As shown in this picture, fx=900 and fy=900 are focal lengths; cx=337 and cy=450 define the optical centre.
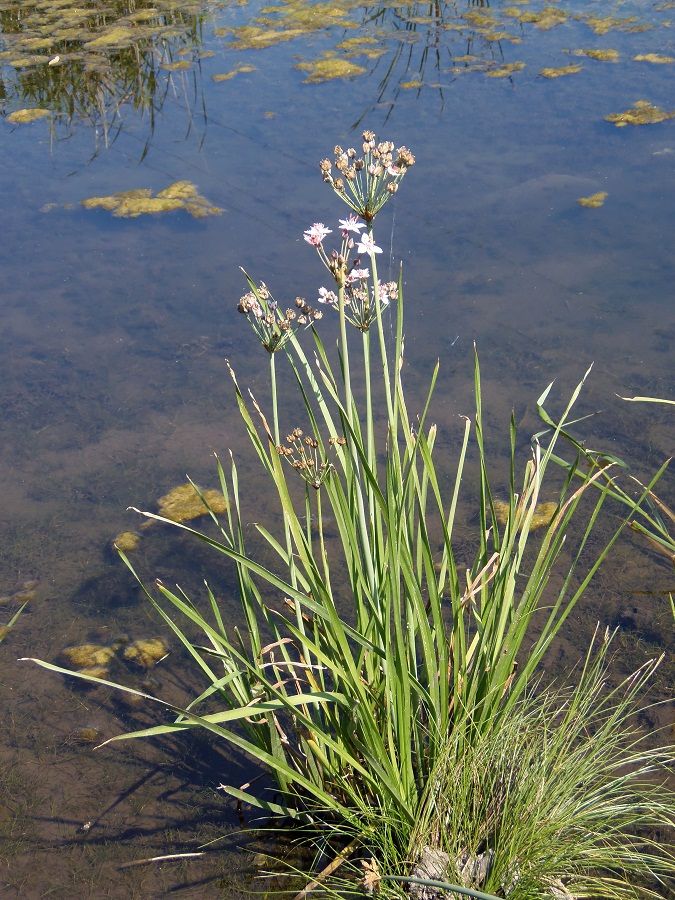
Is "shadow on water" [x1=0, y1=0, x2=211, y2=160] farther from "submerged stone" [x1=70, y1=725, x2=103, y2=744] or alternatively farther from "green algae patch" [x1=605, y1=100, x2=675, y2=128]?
"submerged stone" [x1=70, y1=725, x2=103, y2=744]

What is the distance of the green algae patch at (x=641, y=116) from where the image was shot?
4.80 metres

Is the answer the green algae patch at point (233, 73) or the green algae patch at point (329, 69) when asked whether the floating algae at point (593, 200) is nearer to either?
the green algae patch at point (329, 69)

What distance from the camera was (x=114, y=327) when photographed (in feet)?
12.9

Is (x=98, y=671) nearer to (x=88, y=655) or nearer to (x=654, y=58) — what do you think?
(x=88, y=655)

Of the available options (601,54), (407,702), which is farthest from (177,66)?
(407,702)

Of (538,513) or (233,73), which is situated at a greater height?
(233,73)

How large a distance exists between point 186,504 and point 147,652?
0.64 m

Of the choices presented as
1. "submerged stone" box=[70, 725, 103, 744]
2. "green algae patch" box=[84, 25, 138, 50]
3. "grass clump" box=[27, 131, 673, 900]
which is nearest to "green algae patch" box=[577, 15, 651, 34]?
"green algae patch" box=[84, 25, 138, 50]

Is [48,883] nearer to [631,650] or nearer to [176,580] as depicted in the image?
[176,580]

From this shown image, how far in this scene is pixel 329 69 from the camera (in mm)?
5910

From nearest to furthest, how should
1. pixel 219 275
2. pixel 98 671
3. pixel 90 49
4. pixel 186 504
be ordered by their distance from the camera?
1. pixel 98 671
2. pixel 186 504
3. pixel 219 275
4. pixel 90 49

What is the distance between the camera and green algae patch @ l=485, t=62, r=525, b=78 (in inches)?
217

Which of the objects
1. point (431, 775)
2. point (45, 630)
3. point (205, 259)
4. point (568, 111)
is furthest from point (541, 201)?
point (431, 775)

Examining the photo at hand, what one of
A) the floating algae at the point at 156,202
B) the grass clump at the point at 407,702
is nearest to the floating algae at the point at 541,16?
the floating algae at the point at 156,202
